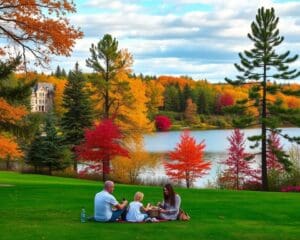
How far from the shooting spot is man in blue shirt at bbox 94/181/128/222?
12.9 metres

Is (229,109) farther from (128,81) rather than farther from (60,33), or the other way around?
(60,33)

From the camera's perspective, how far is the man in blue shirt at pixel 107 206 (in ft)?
42.4

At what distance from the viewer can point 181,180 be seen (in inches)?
1613

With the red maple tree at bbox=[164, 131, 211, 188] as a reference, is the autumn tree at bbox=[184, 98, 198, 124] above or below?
above

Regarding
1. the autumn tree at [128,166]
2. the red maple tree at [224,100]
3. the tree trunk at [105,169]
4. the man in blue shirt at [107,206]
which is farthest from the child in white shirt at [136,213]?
the red maple tree at [224,100]

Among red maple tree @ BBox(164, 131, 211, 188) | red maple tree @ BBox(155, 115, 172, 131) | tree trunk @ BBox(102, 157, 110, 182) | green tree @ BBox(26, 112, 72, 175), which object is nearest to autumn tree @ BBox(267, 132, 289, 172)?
red maple tree @ BBox(164, 131, 211, 188)

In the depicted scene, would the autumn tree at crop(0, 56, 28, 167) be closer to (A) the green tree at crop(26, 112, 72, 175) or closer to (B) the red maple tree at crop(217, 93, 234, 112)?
(A) the green tree at crop(26, 112, 72, 175)

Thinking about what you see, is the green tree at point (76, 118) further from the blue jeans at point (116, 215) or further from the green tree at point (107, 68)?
the blue jeans at point (116, 215)

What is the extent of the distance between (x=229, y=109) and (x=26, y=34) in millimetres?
21694

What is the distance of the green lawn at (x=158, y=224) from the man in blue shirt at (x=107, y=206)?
0.99 ft

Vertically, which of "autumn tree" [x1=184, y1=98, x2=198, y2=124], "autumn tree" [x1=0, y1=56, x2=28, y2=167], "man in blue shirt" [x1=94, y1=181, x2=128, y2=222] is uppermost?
"autumn tree" [x1=184, y1=98, x2=198, y2=124]

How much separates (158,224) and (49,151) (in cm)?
3092

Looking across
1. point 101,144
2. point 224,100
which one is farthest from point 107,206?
point 224,100

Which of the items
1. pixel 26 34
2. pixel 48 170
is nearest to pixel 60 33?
pixel 26 34
